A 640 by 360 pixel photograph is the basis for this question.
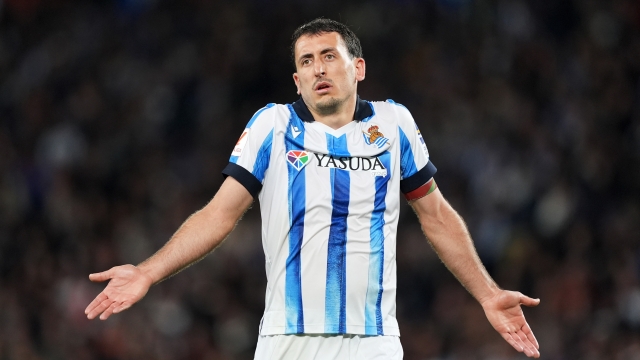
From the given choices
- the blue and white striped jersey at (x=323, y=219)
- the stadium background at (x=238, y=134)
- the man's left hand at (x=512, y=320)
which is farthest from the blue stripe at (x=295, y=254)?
the stadium background at (x=238, y=134)

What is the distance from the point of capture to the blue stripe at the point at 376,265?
4465 millimetres

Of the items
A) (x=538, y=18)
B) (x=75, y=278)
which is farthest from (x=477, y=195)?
(x=75, y=278)

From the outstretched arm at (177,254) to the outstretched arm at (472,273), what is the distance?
1.04 metres

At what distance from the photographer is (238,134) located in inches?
451

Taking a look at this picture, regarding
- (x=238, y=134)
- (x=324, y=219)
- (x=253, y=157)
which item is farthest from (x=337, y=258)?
(x=238, y=134)

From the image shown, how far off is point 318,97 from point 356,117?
0.79ft

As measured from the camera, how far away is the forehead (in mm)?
4742

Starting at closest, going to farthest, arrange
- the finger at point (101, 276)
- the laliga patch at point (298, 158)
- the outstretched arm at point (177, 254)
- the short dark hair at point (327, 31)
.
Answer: the finger at point (101, 276)
the outstretched arm at point (177, 254)
the laliga patch at point (298, 158)
the short dark hair at point (327, 31)

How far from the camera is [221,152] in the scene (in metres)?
11.1

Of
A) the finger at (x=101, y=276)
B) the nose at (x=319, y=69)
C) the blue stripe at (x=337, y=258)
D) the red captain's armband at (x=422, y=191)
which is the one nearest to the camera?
the finger at (x=101, y=276)

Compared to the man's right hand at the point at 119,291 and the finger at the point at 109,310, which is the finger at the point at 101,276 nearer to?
the man's right hand at the point at 119,291

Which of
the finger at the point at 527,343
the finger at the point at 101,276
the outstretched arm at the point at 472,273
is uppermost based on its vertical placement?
the finger at the point at 101,276

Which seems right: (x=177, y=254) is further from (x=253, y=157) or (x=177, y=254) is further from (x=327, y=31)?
(x=327, y=31)

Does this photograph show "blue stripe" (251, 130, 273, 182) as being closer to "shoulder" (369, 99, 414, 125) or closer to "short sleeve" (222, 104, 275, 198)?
"short sleeve" (222, 104, 275, 198)
